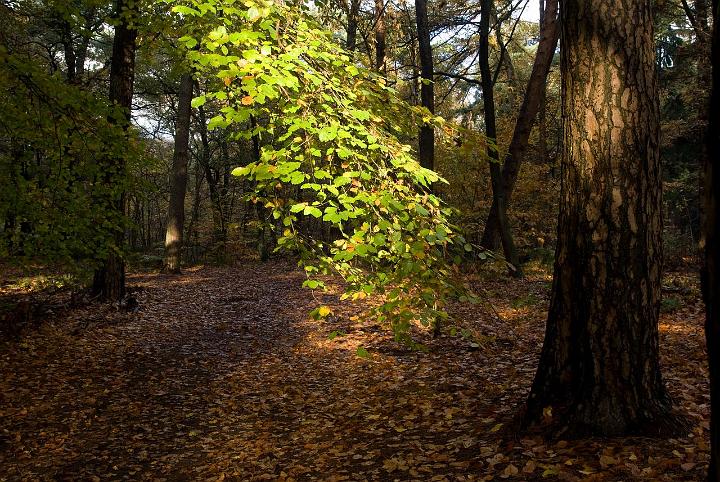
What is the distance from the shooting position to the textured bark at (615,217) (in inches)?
140

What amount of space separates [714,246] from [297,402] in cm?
574

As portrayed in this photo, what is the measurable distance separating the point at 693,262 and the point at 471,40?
365 inches

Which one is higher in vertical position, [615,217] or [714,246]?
[615,217]

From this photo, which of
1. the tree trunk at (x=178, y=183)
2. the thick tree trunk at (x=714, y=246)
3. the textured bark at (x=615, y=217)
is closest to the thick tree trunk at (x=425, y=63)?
the textured bark at (x=615, y=217)

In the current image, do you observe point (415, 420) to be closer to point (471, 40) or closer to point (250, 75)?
point (250, 75)

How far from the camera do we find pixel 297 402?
6438mm

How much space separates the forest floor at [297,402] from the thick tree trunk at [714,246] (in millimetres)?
2041

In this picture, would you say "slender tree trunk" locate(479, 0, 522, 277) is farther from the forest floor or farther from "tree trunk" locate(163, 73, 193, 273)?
"tree trunk" locate(163, 73, 193, 273)

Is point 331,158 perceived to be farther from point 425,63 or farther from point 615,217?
point 425,63

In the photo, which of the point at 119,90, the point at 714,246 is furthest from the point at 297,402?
the point at 119,90

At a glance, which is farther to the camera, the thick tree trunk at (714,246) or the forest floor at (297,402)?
the forest floor at (297,402)

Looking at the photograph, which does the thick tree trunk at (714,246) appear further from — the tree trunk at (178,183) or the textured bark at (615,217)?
the tree trunk at (178,183)

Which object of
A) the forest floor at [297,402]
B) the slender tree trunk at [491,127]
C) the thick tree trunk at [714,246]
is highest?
the slender tree trunk at [491,127]

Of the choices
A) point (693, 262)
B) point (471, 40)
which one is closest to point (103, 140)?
point (471, 40)
